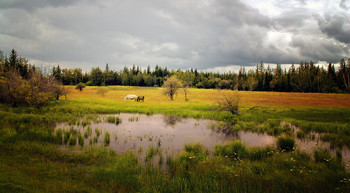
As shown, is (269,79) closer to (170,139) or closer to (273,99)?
(273,99)

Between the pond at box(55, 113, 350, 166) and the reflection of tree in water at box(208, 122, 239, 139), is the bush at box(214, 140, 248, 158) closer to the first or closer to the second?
the pond at box(55, 113, 350, 166)

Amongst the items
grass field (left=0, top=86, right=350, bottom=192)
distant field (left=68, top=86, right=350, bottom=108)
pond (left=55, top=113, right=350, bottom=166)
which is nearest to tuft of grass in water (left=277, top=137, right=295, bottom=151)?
pond (left=55, top=113, right=350, bottom=166)

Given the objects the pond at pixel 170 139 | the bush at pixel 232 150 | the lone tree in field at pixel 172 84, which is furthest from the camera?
the lone tree in field at pixel 172 84

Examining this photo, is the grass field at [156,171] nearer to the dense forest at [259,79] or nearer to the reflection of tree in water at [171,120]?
the reflection of tree in water at [171,120]

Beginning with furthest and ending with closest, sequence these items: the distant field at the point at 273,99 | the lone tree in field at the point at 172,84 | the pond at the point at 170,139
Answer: the lone tree in field at the point at 172,84 < the distant field at the point at 273,99 < the pond at the point at 170,139

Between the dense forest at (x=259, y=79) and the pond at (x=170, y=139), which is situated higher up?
the dense forest at (x=259, y=79)

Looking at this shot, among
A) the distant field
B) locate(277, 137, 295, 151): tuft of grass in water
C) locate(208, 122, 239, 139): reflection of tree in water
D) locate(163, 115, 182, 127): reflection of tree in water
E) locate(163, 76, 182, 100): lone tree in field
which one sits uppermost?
locate(163, 76, 182, 100): lone tree in field

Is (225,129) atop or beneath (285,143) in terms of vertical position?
beneath

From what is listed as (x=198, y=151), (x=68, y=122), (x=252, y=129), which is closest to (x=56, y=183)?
(x=198, y=151)

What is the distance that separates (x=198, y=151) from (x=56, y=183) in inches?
327

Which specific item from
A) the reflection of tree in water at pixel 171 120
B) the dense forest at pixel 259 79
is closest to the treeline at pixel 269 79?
the dense forest at pixel 259 79

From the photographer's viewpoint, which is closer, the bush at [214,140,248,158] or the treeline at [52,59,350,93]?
the bush at [214,140,248,158]

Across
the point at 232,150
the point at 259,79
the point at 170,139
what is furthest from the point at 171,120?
the point at 259,79

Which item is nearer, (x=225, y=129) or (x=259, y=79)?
(x=225, y=129)
